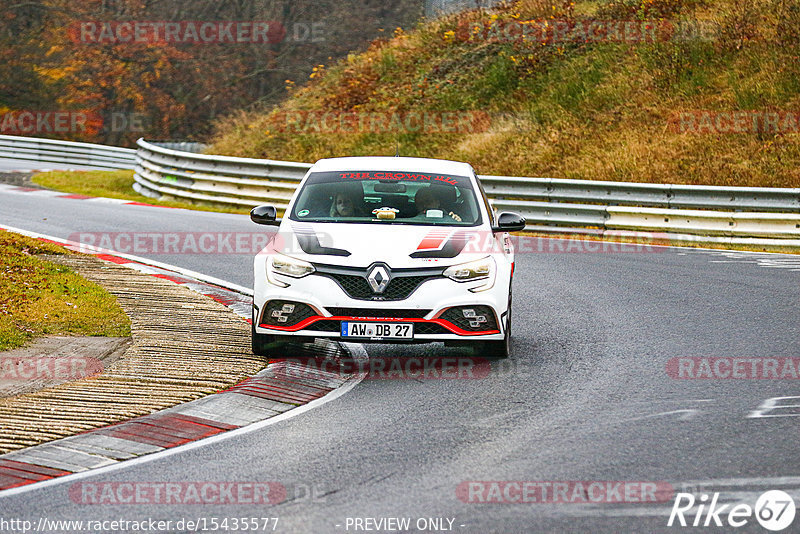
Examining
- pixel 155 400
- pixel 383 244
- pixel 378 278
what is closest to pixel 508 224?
pixel 383 244

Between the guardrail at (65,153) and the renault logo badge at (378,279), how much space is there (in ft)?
98.3

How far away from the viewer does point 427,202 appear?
10.2 m

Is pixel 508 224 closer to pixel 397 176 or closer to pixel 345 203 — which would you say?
pixel 397 176

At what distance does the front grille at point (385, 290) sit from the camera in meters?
8.95

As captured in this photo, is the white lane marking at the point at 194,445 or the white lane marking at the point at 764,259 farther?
the white lane marking at the point at 764,259

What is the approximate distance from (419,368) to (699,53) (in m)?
22.4

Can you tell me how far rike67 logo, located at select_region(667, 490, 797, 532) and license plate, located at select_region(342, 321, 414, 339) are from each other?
344 cm

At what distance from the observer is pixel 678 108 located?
89.4 ft

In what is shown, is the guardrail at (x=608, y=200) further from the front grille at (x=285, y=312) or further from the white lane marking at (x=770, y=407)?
the front grille at (x=285, y=312)

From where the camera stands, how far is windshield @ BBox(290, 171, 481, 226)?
394 inches

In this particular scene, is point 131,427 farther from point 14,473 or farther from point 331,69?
point 331,69

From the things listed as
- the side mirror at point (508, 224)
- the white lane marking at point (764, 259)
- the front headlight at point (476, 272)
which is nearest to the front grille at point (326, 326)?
the front headlight at point (476, 272)

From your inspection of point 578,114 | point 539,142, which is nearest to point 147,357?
point 539,142

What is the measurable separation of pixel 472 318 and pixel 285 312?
1.54m
